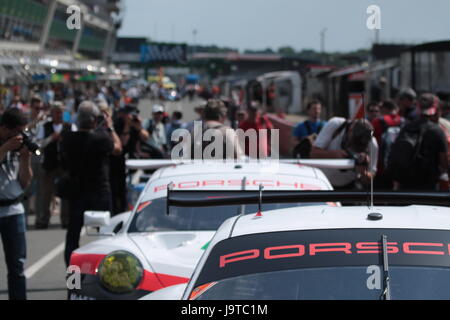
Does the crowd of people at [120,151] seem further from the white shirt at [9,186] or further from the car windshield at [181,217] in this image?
the car windshield at [181,217]

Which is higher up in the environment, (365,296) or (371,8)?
(371,8)

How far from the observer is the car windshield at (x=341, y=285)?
333 centimetres

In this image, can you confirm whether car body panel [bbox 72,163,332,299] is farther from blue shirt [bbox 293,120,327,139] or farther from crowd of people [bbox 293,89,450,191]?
blue shirt [bbox 293,120,327,139]

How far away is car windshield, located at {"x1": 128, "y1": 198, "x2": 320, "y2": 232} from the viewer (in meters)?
6.83

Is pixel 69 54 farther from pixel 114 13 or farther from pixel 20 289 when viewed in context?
pixel 20 289

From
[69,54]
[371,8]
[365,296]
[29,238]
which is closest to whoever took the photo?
[365,296]

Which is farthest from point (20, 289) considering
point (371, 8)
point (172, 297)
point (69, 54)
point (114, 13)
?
point (114, 13)

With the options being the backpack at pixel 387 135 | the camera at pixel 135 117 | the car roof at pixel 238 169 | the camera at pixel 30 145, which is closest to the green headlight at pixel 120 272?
the camera at pixel 30 145

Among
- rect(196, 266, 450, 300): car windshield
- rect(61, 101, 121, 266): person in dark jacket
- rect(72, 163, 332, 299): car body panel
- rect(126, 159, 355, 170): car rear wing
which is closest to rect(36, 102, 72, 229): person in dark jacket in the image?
rect(61, 101, 121, 266): person in dark jacket

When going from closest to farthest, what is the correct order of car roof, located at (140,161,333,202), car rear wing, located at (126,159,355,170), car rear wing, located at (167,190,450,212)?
1. car rear wing, located at (167,190,450,212)
2. car roof, located at (140,161,333,202)
3. car rear wing, located at (126,159,355,170)

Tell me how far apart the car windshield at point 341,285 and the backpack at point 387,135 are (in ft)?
24.4

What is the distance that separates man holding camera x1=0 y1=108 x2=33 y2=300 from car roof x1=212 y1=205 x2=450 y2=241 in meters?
3.23
